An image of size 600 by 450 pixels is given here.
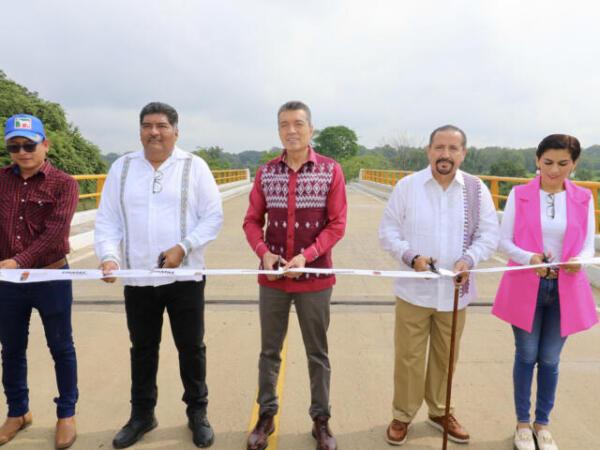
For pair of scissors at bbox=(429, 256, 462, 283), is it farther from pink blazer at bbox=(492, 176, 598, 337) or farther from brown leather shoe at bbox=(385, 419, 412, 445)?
brown leather shoe at bbox=(385, 419, 412, 445)

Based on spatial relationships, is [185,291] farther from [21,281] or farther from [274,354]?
[21,281]

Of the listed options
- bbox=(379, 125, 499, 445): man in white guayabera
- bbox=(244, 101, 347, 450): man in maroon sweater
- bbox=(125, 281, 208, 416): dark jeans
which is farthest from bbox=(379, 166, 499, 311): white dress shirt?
bbox=(125, 281, 208, 416): dark jeans

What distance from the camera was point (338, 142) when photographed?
329 feet

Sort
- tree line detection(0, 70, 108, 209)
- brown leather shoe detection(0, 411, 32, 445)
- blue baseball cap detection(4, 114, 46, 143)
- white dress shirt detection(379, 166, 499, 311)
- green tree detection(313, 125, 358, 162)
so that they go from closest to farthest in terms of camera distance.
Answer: blue baseball cap detection(4, 114, 46, 143) → white dress shirt detection(379, 166, 499, 311) → brown leather shoe detection(0, 411, 32, 445) → tree line detection(0, 70, 108, 209) → green tree detection(313, 125, 358, 162)

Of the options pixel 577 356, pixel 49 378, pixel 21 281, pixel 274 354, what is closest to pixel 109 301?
pixel 49 378

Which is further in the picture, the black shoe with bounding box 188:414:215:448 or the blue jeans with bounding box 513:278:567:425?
the black shoe with bounding box 188:414:215:448

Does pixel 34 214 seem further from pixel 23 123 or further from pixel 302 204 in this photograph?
pixel 302 204

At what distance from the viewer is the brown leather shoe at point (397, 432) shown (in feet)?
8.54

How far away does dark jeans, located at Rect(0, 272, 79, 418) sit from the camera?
8.06 ft

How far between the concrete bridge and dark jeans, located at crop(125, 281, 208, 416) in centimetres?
26

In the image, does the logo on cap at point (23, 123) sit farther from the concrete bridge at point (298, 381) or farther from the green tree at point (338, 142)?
the green tree at point (338, 142)

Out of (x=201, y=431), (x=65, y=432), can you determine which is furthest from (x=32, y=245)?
(x=201, y=431)

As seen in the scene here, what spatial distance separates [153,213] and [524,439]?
2575 mm

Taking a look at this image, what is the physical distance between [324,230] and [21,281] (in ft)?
5.57
